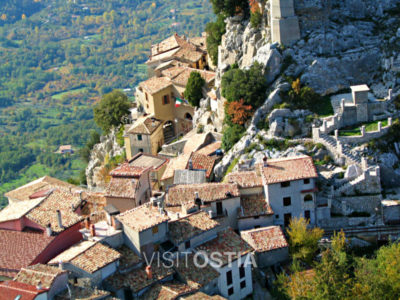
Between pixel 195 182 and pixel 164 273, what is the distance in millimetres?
14487

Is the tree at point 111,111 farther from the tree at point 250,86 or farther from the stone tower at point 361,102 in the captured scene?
the stone tower at point 361,102

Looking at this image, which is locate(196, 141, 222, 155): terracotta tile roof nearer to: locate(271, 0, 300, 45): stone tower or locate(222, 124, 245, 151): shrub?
locate(222, 124, 245, 151): shrub

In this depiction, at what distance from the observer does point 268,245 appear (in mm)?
46938

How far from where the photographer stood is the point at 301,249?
4666cm

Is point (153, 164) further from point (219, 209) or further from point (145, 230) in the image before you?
point (145, 230)

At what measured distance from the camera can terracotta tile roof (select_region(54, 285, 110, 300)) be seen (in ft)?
129

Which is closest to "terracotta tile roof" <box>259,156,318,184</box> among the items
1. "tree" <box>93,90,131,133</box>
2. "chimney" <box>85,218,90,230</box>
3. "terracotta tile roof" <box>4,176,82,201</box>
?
"chimney" <box>85,218,90,230</box>

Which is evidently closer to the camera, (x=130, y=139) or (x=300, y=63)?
(x=300, y=63)

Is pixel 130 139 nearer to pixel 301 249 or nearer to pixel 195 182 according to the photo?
pixel 195 182

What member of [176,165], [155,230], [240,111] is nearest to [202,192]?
[155,230]

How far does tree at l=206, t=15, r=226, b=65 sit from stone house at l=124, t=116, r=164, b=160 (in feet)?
34.8

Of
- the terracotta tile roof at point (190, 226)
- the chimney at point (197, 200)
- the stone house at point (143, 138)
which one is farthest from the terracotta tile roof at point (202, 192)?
the stone house at point (143, 138)

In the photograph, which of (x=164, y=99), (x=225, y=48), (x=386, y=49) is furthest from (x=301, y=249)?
(x=164, y=99)

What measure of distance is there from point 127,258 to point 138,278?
1.94m
